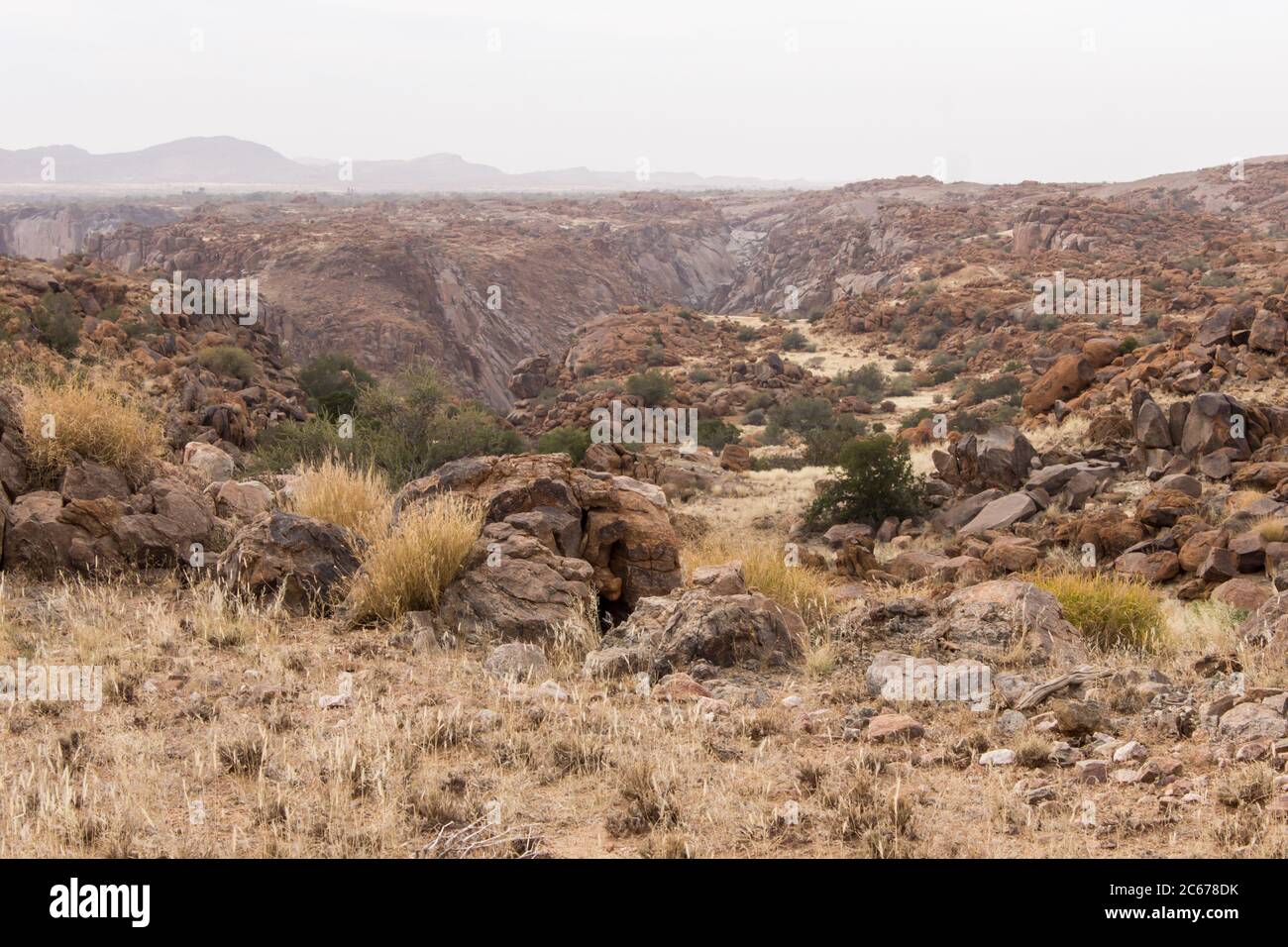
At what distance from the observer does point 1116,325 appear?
3703 centimetres

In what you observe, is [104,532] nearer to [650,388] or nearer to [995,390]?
[650,388]

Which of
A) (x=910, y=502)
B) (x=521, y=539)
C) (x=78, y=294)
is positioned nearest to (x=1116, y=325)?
(x=910, y=502)

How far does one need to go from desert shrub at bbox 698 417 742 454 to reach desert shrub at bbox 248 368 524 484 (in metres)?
7.57

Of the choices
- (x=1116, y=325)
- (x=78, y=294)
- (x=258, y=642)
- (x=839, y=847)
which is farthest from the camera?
(x=1116, y=325)

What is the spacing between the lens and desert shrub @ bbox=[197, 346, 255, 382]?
2512 centimetres

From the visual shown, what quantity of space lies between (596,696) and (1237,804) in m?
2.74

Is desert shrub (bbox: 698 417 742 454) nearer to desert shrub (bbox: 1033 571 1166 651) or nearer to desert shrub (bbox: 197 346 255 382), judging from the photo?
desert shrub (bbox: 197 346 255 382)

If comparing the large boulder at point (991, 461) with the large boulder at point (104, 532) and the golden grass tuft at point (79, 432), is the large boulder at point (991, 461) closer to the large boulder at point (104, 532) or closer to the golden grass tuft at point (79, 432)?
the large boulder at point (104, 532)

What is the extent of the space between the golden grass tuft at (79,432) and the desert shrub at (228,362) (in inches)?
725

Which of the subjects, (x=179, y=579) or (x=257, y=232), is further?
(x=257, y=232)

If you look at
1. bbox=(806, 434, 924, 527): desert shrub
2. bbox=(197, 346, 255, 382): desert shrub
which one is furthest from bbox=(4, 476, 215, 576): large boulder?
bbox=(197, 346, 255, 382): desert shrub

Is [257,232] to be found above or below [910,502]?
above

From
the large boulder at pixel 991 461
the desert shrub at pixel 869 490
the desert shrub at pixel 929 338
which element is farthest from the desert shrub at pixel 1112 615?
the desert shrub at pixel 929 338

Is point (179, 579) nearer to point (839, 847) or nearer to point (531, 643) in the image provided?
point (531, 643)
